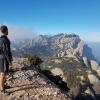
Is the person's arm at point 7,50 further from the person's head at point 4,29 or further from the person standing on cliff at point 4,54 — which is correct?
the person's head at point 4,29

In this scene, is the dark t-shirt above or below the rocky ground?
above

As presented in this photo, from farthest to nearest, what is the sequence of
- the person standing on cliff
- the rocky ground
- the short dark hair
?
1. the rocky ground
2. the person standing on cliff
3. the short dark hair

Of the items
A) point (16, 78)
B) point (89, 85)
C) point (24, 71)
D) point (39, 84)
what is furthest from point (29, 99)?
point (89, 85)

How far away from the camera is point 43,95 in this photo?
16.2 metres

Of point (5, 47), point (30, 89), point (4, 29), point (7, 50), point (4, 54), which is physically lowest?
point (30, 89)

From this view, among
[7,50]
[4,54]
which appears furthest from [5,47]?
[4,54]

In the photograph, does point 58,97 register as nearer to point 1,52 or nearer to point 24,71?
point 1,52

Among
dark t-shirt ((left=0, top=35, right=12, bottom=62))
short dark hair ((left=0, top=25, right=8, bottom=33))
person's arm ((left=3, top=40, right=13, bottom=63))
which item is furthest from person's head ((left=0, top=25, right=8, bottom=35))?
person's arm ((left=3, top=40, right=13, bottom=63))

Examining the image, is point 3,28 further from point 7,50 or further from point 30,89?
point 30,89

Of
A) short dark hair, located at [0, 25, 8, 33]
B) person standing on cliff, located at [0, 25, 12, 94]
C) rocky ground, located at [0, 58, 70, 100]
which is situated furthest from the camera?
rocky ground, located at [0, 58, 70, 100]

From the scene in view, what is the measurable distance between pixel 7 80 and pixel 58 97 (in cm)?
430

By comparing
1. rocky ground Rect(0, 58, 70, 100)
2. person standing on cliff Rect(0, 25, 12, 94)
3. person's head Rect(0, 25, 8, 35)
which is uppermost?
person's head Rect(0, 25, 8, 35)

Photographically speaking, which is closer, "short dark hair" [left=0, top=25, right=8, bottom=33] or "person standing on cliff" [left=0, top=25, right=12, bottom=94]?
"short dark hair" [left=0, top=25, right=8, bottom=33]

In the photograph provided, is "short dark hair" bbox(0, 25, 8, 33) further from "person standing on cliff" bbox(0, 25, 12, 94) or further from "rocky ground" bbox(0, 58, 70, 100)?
"rocky ground" bbox(0, 58, 70, 100)
